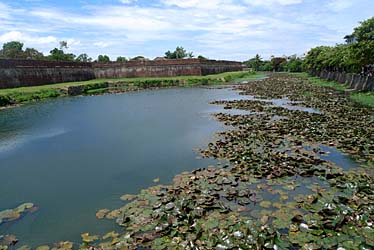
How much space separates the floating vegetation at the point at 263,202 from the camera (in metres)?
4.07

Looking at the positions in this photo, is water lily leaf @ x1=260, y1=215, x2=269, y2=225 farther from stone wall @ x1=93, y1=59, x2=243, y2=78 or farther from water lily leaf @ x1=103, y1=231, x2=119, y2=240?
stone wall @ x1=93, y1=59, x2=243, y2=78

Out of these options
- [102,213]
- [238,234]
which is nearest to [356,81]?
[238,234]

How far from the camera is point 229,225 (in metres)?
4.44

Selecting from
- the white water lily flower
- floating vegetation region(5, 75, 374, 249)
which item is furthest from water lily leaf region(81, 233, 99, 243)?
the white water lily flower

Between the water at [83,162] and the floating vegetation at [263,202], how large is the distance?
512 mm

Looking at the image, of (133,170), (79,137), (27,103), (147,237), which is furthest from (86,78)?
(147,237)

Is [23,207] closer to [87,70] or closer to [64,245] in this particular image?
[64,245]

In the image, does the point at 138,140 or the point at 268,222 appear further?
the point at 138,140

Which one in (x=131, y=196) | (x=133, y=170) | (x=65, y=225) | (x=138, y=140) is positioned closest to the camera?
(x=65, y=225)

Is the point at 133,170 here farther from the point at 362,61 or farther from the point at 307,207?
the point at 362,61

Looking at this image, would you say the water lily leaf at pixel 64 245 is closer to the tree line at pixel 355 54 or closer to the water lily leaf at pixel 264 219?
the water lily leaf at pixel 264 219

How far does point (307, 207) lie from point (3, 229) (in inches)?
198

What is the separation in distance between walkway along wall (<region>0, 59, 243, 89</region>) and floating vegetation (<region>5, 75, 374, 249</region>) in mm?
25892

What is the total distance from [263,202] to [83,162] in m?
5.10
